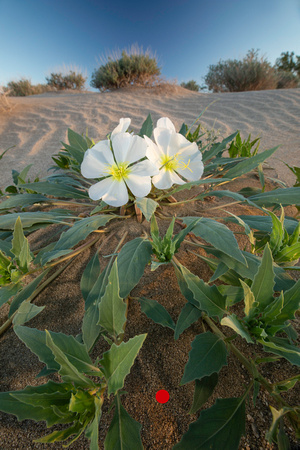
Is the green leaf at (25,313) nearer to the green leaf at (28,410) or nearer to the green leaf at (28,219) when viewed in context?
the green leaf at (28,410)

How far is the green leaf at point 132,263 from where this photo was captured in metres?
0.82

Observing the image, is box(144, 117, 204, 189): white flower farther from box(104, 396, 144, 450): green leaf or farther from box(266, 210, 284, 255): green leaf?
box(104, 396, 144, 450): green leaf

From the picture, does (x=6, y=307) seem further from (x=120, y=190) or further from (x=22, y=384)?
(x=120, y=190)

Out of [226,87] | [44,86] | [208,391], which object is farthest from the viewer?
[44,86]

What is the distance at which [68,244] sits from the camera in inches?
38.3

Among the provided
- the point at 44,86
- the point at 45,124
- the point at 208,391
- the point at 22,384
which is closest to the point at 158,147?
the point at 208,391

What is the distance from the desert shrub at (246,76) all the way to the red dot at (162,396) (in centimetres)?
941

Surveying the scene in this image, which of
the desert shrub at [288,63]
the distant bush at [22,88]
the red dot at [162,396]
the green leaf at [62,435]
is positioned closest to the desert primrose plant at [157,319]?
the green leaf at [62,435]

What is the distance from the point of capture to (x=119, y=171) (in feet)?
3.55

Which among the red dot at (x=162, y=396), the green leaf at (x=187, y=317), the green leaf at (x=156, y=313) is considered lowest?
the red dot at (x=162, y=396)

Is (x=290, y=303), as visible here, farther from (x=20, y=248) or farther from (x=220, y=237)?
(x=20, y=248)

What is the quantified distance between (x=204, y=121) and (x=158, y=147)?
3493 mm

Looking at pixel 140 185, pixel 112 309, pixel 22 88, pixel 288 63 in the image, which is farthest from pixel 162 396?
pixel 288 63

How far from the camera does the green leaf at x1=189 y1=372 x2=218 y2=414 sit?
0.71 m
